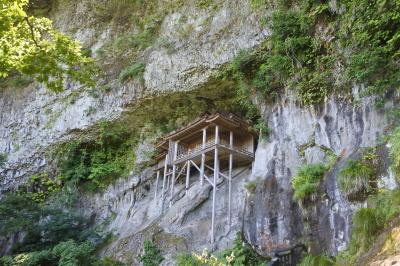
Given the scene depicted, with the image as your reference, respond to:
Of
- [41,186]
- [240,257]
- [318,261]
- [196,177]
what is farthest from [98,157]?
[318,261]

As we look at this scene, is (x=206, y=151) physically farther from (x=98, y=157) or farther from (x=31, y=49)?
(x=31, y=49)

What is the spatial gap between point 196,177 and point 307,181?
8.57 metres

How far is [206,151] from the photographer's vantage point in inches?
663

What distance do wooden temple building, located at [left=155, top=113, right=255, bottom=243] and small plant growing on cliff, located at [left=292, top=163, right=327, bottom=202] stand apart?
4346 millimetres

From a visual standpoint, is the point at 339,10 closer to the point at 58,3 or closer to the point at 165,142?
the point at 165,142

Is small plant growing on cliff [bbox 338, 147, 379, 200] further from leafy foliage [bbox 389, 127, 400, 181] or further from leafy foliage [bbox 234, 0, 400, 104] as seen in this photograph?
leafy foliage [bbox 234, 0, 400, 104]

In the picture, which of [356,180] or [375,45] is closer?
[356,180]

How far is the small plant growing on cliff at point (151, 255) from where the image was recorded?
1491cm

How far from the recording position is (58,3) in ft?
91.8

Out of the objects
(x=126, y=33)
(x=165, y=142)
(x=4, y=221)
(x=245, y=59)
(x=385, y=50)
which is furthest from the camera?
(x=126, y=33)

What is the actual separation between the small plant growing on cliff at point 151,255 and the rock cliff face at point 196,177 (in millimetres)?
422

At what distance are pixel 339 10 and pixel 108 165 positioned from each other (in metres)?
14.2

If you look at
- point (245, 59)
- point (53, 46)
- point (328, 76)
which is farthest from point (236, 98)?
point (53, 46)

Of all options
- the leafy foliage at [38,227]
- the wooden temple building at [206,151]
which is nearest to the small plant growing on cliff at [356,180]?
the wooden temple building at [206,151]
